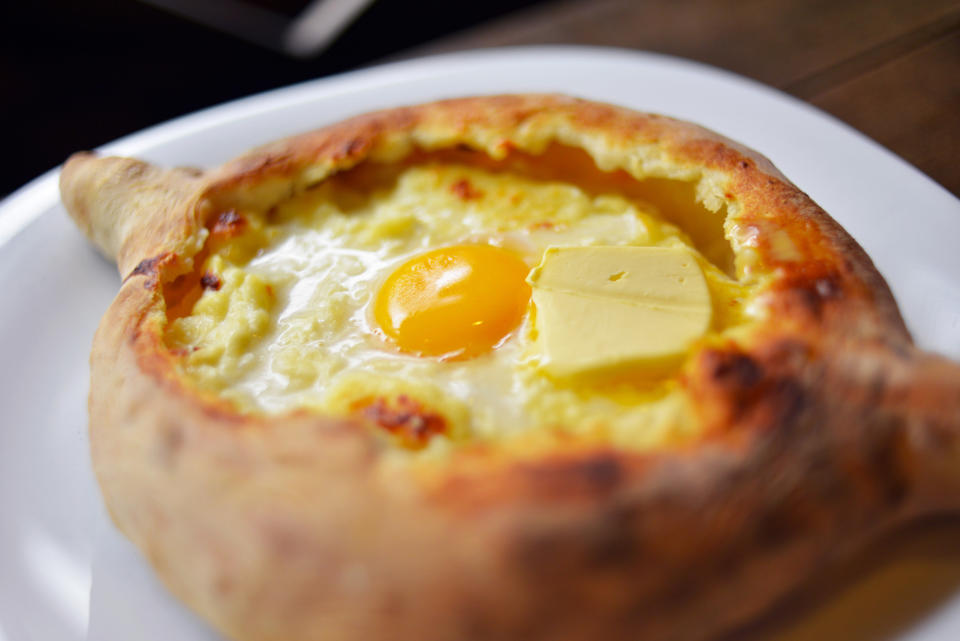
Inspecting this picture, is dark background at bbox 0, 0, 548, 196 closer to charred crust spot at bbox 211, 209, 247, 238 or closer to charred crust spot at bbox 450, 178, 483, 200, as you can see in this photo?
charred crust spot at bbox 211, 209, 247, 238

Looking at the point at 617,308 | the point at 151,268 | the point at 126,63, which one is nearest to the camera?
the point at 617,308

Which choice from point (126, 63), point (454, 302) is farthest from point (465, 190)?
point (126, 63)

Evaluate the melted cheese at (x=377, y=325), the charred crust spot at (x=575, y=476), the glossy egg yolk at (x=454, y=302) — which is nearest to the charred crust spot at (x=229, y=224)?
the melted cheese at (x=377, y=325)

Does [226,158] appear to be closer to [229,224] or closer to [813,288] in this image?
[229,224]

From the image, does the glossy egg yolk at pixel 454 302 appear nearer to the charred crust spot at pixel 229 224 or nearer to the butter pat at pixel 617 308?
the butter pat at pixel 617 308

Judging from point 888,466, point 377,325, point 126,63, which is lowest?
point 888,466

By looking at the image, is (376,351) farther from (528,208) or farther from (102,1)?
(102,1)

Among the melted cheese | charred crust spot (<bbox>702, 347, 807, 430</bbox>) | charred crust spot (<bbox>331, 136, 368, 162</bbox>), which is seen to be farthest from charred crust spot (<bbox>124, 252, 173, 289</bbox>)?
charred crust spot (<bbox>702, 347, 807, 430</bbox>)

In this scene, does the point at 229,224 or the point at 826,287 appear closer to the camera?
the point at 826,287
